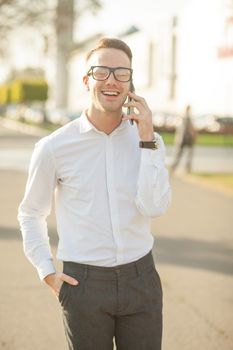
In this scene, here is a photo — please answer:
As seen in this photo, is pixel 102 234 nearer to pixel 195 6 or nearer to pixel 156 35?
pixel 195 6

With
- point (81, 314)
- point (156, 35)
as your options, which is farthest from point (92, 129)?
point (156, 35)

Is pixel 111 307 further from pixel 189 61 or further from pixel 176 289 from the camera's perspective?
pixel 189 61

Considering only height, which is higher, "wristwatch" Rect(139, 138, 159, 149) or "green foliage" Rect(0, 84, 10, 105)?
"wristwatch" Rect(139, 138, 159, 149)

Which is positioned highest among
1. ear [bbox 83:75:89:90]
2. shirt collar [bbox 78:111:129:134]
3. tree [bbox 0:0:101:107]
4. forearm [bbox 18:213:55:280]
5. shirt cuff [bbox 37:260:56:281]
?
tree [bbox 0:0:101:107]

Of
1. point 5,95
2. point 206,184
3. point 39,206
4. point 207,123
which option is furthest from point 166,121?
point 5,95

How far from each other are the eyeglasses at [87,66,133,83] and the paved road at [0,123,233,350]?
2.36 meters

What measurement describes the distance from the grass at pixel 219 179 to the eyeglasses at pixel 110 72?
11.3 meters

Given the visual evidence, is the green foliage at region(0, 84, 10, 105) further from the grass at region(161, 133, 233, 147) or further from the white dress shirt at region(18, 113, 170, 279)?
the white dress shirt at region(18, 113, 170, 279)

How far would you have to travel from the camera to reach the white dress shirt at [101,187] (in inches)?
102

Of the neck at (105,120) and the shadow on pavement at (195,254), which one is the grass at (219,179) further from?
the neck at (105,120)

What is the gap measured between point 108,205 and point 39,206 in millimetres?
334

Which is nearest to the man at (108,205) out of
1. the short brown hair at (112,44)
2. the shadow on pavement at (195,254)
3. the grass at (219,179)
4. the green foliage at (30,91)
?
the short brown hair at (112,44)

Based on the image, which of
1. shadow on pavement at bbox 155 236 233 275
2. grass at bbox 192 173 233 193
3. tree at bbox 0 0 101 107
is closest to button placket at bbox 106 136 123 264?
shadow on pavement at bbox 155 236 233 275

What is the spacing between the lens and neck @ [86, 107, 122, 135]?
263 cm
